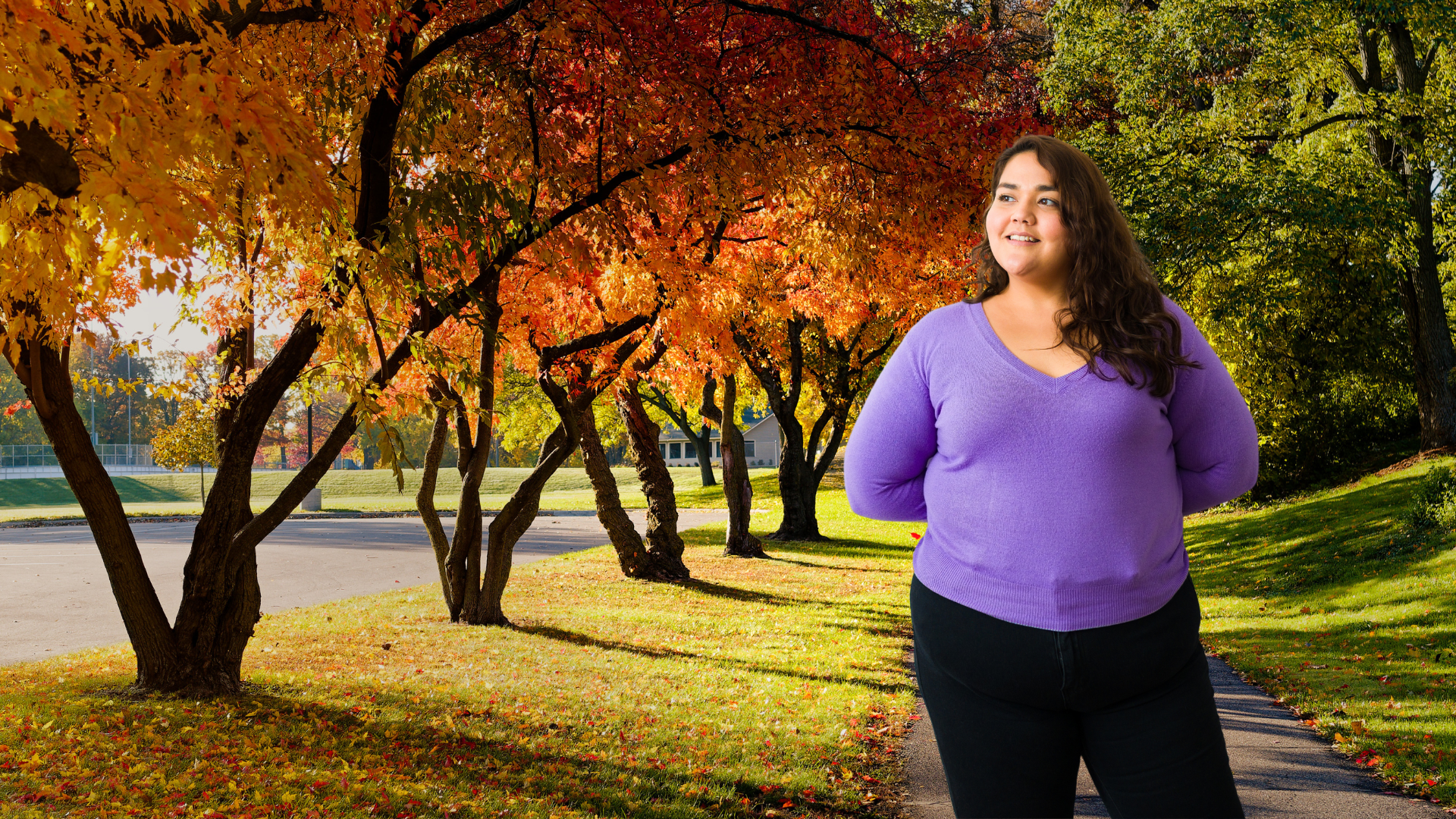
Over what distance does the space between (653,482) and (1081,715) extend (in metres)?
13.9

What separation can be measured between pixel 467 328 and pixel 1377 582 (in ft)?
38.7

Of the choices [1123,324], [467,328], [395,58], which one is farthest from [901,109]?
[1123,324]

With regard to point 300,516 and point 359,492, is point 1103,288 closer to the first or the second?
point 300,516

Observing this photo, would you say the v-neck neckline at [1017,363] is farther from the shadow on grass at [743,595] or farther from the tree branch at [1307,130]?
the tree branch at [1307,130]

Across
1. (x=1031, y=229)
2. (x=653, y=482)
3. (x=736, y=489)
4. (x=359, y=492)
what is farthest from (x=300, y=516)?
(x=1031, y=229)

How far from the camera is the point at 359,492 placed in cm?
5509

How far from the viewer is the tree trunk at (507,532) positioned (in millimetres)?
10672

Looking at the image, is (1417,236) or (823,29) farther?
(1417,236)

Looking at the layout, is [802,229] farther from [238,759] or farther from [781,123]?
[238,759]

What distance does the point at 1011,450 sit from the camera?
1742 millimetres

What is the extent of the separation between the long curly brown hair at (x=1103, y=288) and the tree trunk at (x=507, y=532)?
9.19 m

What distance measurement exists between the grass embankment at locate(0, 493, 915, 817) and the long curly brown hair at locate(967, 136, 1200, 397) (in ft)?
12.4

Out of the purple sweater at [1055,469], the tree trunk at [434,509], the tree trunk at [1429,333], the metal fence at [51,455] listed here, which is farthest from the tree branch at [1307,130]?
the metal fence at [51,455]

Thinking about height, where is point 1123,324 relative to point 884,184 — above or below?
below
